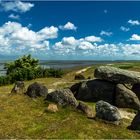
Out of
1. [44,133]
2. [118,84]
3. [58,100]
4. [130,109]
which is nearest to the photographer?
[44,133]

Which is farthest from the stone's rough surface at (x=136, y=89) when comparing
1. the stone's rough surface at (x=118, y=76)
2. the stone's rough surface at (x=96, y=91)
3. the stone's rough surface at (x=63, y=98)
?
the stone's rough surface at (x=63, y=98)

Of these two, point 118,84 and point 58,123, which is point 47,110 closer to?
point 58,123

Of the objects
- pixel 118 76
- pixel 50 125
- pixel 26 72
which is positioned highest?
pixel 118 76

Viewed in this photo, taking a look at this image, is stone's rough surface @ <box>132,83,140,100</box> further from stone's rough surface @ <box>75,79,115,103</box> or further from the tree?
the tree

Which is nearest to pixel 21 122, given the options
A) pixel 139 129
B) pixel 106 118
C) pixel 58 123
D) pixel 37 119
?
pixel 37 119

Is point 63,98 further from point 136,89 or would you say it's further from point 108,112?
point 136,89

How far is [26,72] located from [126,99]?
31340 mm

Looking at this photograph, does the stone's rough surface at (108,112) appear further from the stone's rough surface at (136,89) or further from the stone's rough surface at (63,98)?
the stone's rough surface at (136,89)

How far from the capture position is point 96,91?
33.6 metres

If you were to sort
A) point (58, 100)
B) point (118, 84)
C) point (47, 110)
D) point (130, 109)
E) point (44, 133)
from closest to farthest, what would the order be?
point (44, 133) < point (47, 110) < point (58, 100) < point (130, 109) < point (118, 84)

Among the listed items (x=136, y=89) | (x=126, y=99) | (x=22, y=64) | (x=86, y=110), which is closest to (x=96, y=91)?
(x=126, y=99)

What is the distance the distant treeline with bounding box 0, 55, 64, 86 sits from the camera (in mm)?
57656

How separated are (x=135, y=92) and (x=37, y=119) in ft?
50.7

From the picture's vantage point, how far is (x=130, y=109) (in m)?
30.6
